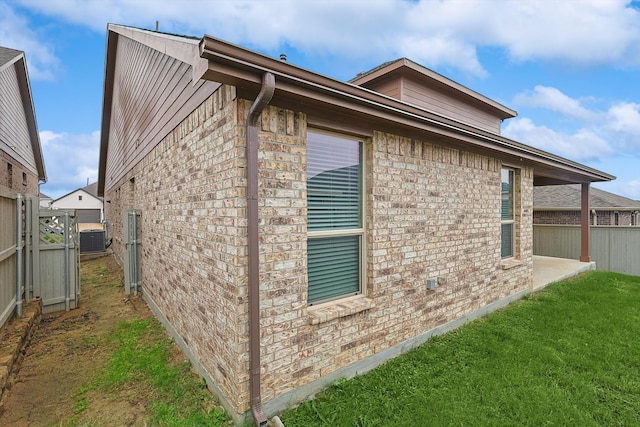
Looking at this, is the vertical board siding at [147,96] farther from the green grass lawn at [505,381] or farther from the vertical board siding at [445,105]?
the vertical board siding at [445,105]

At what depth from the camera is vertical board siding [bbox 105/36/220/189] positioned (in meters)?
3.76

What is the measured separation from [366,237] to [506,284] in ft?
12.2

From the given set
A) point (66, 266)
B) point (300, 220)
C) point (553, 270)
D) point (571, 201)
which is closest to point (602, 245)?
point (553, 270)

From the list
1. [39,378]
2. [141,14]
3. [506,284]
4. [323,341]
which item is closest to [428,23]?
[506,284]

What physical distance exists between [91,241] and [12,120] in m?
4.84

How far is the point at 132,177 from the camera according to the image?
758cm

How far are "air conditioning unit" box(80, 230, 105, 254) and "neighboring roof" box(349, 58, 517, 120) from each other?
38.6ft

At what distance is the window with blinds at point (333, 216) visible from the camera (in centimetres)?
319

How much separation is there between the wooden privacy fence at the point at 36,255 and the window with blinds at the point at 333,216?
448cm

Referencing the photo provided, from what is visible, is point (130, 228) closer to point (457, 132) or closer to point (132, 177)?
point (132, 177)

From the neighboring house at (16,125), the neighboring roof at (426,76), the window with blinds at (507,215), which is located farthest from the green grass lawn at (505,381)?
the neighboring house at (16,125)

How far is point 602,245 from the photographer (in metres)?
10.3

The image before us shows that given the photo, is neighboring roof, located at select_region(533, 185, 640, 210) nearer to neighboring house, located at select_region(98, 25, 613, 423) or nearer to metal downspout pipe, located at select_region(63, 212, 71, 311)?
neighboring house, located at select_region(98, 25, 613, 423)

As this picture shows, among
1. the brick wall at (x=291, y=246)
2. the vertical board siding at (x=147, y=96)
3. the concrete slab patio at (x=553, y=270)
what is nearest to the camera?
the brick wall at (x=291, y=246)
